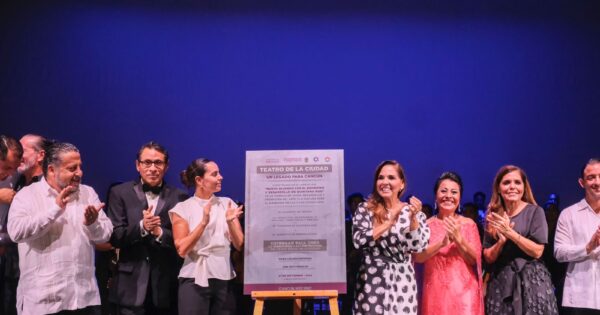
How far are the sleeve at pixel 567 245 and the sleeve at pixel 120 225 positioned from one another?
9.11 feet

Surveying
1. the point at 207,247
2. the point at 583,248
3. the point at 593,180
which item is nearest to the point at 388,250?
the point at 207,247

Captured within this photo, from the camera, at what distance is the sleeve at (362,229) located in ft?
12.7

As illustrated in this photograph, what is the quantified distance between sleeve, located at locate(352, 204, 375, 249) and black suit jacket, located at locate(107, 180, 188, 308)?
120 centimetres

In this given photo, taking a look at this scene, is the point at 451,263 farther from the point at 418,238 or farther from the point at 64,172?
the point at 64,172

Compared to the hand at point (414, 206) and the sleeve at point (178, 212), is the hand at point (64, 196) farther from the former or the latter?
the hand at point (414, 206)

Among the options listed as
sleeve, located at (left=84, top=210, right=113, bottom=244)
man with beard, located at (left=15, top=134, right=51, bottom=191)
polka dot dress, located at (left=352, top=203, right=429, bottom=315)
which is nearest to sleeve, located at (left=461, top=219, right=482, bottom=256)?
polka dot dress, located at (left=352, top=203, right=429, bottom=315)

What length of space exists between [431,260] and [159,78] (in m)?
4.27

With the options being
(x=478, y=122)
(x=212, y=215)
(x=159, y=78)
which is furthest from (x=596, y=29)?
(x=212, y=215)

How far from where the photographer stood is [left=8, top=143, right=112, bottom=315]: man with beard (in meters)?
3.29

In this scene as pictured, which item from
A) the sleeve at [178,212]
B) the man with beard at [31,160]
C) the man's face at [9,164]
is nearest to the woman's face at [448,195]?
the sleeve at [178,212]

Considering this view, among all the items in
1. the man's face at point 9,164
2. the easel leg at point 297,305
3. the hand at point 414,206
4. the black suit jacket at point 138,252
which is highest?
the man's face at point 9,164

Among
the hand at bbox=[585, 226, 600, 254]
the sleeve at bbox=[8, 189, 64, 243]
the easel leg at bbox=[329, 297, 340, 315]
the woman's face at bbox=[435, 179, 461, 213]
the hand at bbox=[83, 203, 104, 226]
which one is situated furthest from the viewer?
the woman's face at bbox=[435, 179, 461, 213]

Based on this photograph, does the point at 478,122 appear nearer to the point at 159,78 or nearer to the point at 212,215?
the point at 159,78

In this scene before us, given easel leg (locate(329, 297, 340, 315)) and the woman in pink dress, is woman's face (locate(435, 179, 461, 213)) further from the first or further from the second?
easel leg (locate(329, 297, 340, 315))
